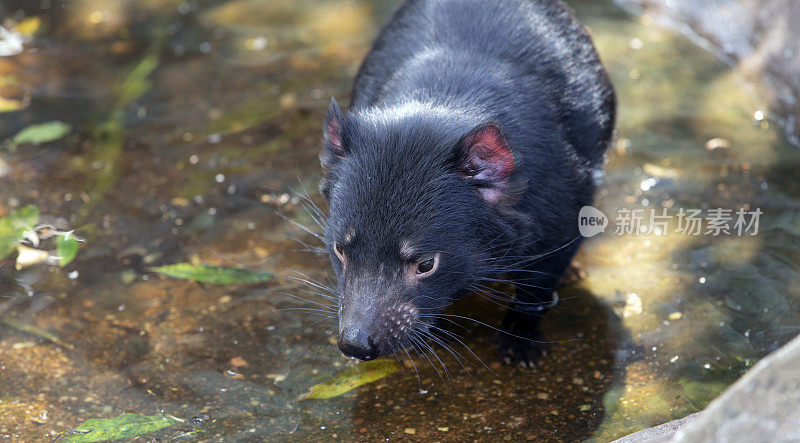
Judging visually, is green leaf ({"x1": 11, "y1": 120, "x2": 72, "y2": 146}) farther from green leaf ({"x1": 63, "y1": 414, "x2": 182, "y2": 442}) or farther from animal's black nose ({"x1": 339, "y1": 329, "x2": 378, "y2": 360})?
animal's black nose ({"x1": 339, "y1": 329, "x2": 378, "y2": 360})

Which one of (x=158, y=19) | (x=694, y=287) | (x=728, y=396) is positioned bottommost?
(x=694, y=287)

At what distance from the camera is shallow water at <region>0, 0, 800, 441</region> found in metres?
3.56

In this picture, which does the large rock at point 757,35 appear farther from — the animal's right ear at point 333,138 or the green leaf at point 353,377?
the animal's right ear at point 333,138

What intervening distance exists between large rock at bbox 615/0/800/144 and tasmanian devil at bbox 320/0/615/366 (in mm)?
2040

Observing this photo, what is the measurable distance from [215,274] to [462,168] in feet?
5.47

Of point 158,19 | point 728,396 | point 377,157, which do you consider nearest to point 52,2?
point 158,19

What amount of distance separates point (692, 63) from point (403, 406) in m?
3.96

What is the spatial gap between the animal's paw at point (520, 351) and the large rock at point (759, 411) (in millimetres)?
1542

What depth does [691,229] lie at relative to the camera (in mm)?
4598

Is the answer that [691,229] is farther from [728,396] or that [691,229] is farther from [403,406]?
[728,396]

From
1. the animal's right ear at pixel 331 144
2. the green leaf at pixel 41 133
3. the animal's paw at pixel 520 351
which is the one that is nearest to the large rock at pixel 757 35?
the animal's paw at pixel 520 351

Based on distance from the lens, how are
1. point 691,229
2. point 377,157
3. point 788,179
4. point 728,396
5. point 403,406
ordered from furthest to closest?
point 788,179 < point 691,229 < point 403,406 < point 377,157 < point 728,396

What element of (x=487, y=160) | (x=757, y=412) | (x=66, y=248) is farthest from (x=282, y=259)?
(x=757, y=412)

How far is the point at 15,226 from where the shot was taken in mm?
4555
